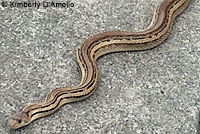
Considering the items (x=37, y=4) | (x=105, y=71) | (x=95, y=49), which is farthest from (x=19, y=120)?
(x=37, y=4)

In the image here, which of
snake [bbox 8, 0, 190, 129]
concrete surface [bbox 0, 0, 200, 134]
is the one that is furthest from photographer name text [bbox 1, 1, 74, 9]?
snake [bbox 8, 0, 190, 129]

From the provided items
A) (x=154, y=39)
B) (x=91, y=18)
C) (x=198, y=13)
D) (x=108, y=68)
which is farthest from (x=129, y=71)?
(x=198, y=13)

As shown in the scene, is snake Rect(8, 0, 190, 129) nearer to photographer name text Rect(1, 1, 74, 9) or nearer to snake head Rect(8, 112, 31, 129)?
snake head Rect(8, 112, 31, 129)

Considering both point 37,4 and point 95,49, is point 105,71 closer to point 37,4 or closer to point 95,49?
point 95,49

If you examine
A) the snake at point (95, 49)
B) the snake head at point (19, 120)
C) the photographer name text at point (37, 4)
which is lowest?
the snake head at point (19, 120)

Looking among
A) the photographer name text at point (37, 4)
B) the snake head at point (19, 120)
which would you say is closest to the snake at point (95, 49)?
the snake head at point (19, 120)

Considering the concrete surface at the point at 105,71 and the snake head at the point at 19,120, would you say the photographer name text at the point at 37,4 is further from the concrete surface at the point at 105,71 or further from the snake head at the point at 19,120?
the snake head at the point at 19,120
